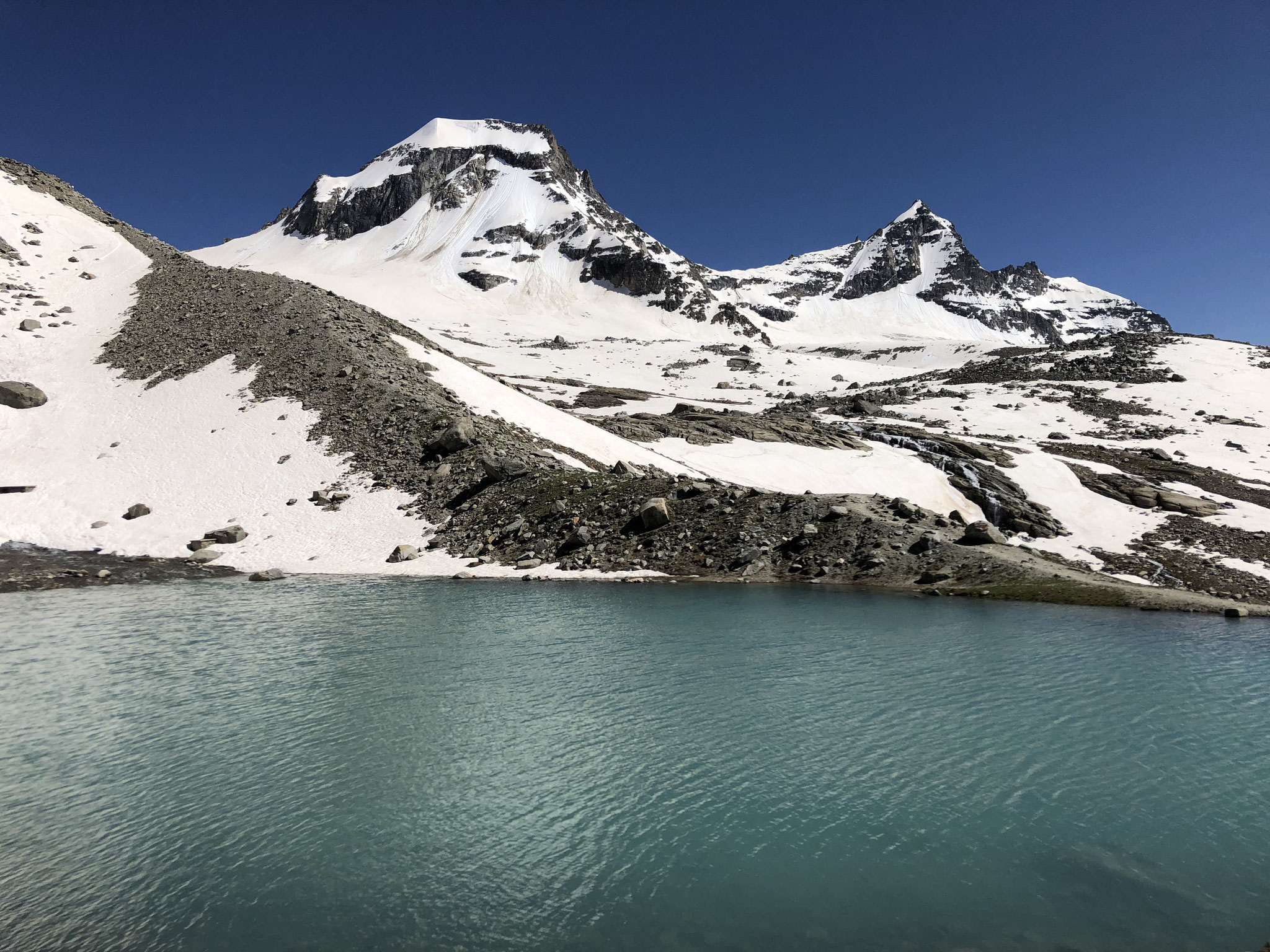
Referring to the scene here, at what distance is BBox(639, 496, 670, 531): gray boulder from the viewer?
30.0 meters

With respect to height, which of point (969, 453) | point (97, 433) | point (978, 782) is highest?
point (969, 453)

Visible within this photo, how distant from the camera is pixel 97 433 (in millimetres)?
36875

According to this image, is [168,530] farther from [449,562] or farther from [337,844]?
[337,844]

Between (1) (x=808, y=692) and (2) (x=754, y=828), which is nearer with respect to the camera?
(2) (x=754, y=828)

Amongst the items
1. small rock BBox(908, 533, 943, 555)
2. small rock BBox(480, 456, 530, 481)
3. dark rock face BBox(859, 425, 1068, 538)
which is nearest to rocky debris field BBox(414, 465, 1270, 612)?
small rock BBox(908, 533, 943, 555)

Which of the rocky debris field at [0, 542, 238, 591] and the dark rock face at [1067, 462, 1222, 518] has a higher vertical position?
the dark rock face at [1067, 462, 1222, 518]

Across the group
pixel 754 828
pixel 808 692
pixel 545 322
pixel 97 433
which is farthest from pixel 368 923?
pixel 545 322

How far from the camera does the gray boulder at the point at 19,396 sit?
125 feet

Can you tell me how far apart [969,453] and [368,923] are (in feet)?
177

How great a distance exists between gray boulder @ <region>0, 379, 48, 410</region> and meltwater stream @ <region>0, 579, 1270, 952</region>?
28206 millimetres

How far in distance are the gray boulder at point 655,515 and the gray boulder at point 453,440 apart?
38.6ft

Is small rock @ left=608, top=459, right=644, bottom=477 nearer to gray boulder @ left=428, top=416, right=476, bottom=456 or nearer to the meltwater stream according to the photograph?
gray boulder @ left=428, top=416, right=476, bottom=456

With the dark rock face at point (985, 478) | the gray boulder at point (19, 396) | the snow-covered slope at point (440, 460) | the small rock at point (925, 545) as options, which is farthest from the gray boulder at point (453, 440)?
the dark rock face at point (985, 478)

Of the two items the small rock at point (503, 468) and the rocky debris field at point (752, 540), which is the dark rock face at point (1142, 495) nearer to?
the rocky debris field at point (752, 540)
